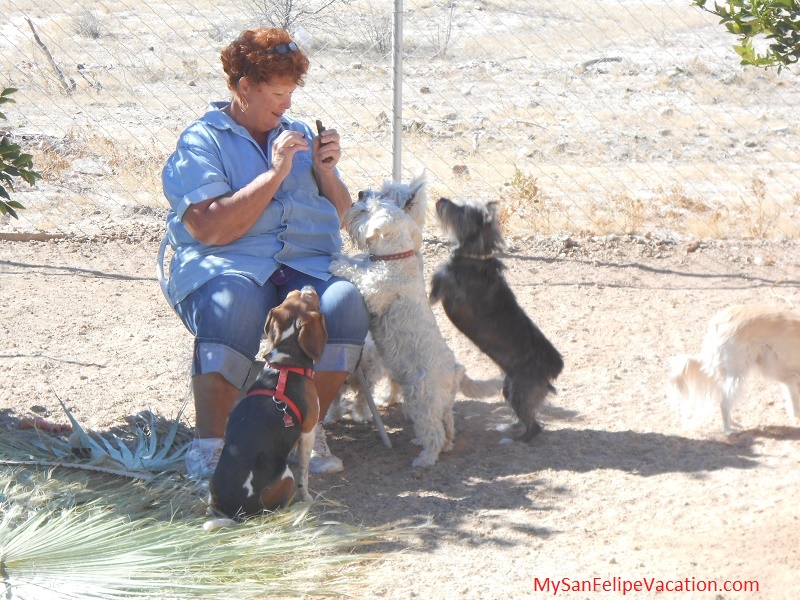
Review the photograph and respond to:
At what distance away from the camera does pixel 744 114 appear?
1476 centimetres

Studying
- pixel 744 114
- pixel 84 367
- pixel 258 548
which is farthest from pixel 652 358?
pixel 744 114

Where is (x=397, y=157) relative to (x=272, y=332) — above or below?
above

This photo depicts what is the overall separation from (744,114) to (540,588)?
1347 centimetres

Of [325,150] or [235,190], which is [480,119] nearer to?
[325,150]

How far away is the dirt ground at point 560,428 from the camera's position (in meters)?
3.11

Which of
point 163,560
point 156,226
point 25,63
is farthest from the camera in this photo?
point 25,63

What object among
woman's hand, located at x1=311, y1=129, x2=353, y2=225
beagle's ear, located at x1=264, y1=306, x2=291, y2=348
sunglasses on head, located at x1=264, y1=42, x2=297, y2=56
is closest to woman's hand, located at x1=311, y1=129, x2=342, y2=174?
woman's hand, located at x1=311, y1=129, x2=353, y2=225

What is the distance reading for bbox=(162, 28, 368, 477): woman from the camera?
3719mm

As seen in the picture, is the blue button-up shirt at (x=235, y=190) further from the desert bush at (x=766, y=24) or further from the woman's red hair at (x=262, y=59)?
the desert bush at (x=766, y=24)

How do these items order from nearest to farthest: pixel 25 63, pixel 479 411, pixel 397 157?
pixel 479 411 < pixel 397 157 < pixel 25 63

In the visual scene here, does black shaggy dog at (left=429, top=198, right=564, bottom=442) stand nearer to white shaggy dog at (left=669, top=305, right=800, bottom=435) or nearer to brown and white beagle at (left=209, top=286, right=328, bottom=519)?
white shaggy dog at (left=669, top=305, right=800, bottom=435)

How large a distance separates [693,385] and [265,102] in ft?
7.73

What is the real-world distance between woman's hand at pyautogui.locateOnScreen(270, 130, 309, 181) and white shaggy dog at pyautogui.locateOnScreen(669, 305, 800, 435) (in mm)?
2039

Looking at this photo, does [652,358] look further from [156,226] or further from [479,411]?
[156,226]
